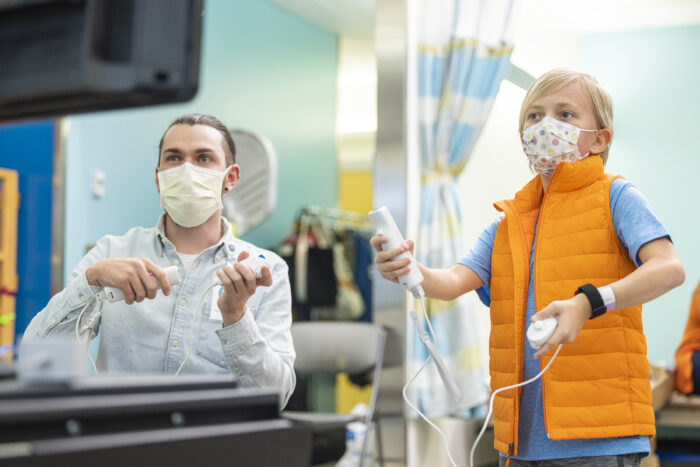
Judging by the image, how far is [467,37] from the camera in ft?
8.85

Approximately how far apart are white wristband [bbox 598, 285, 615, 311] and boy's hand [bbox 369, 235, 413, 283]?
1.07 feet

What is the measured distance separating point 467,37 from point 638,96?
2.34ft

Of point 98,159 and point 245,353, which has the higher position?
point 98,159

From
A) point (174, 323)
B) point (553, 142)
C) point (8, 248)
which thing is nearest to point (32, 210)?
point (8, 248)

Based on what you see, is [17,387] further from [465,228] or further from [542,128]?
[465,228]

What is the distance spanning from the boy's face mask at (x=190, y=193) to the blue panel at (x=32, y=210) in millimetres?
2131

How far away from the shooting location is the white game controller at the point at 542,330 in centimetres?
110

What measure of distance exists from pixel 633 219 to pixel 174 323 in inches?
33.9

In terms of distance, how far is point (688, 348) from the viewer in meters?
3.00

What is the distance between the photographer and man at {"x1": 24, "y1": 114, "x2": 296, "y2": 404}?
1330 millimetres

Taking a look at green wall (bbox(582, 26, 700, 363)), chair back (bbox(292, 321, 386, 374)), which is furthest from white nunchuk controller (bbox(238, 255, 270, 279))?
chair back (bbox(292, 321, 386, 374))

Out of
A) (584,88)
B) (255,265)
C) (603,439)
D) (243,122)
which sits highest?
(243,122)

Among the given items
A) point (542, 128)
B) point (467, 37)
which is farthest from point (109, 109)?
point (467, 37)

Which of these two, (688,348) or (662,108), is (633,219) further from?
(688,348)
